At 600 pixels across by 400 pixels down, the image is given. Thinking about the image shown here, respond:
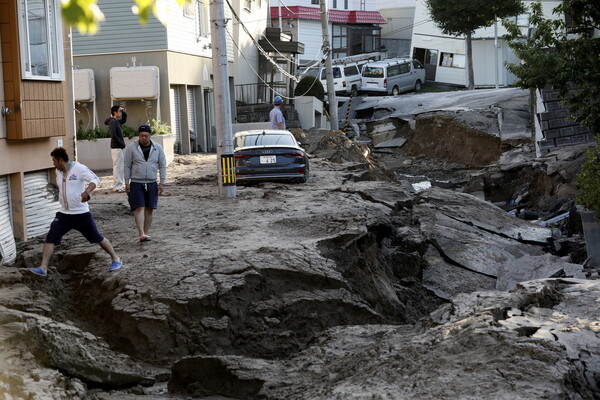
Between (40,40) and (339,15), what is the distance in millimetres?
48325

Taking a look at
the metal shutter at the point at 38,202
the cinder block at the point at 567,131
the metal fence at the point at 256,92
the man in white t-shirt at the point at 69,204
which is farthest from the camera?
the metal fence at the point at 256,92

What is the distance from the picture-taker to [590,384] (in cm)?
582

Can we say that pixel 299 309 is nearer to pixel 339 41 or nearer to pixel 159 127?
pixel 159 127

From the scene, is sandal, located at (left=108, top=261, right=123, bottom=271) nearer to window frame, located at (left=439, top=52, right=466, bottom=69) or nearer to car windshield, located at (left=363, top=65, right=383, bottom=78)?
car windshield, located at (left=363, top=65, right=383, bottom=78)

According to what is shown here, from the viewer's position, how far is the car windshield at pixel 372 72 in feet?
150

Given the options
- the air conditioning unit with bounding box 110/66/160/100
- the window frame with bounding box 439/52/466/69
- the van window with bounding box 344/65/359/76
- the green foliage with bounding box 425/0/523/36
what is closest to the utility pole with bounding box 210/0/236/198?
the air conditioning unit with bounding box 110/66/160/100

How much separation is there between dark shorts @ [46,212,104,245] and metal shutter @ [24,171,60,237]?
9.80 feet

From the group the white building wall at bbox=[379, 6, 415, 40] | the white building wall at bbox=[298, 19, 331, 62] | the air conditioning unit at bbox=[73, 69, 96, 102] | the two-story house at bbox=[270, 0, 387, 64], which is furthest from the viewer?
the white building wall at bbox=[379, 6, 415, 40]

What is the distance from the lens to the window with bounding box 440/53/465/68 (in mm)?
52906

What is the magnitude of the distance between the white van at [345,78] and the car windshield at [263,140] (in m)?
26.3

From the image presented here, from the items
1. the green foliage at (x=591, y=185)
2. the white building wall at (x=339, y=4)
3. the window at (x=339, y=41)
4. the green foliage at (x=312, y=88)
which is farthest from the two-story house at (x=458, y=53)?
the green foliage at (x=591, y=185)

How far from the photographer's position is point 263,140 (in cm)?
1898

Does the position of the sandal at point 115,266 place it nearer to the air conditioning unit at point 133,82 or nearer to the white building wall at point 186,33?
the air conditioning unit at point 133,82

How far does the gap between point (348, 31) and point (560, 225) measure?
44.9 meters
